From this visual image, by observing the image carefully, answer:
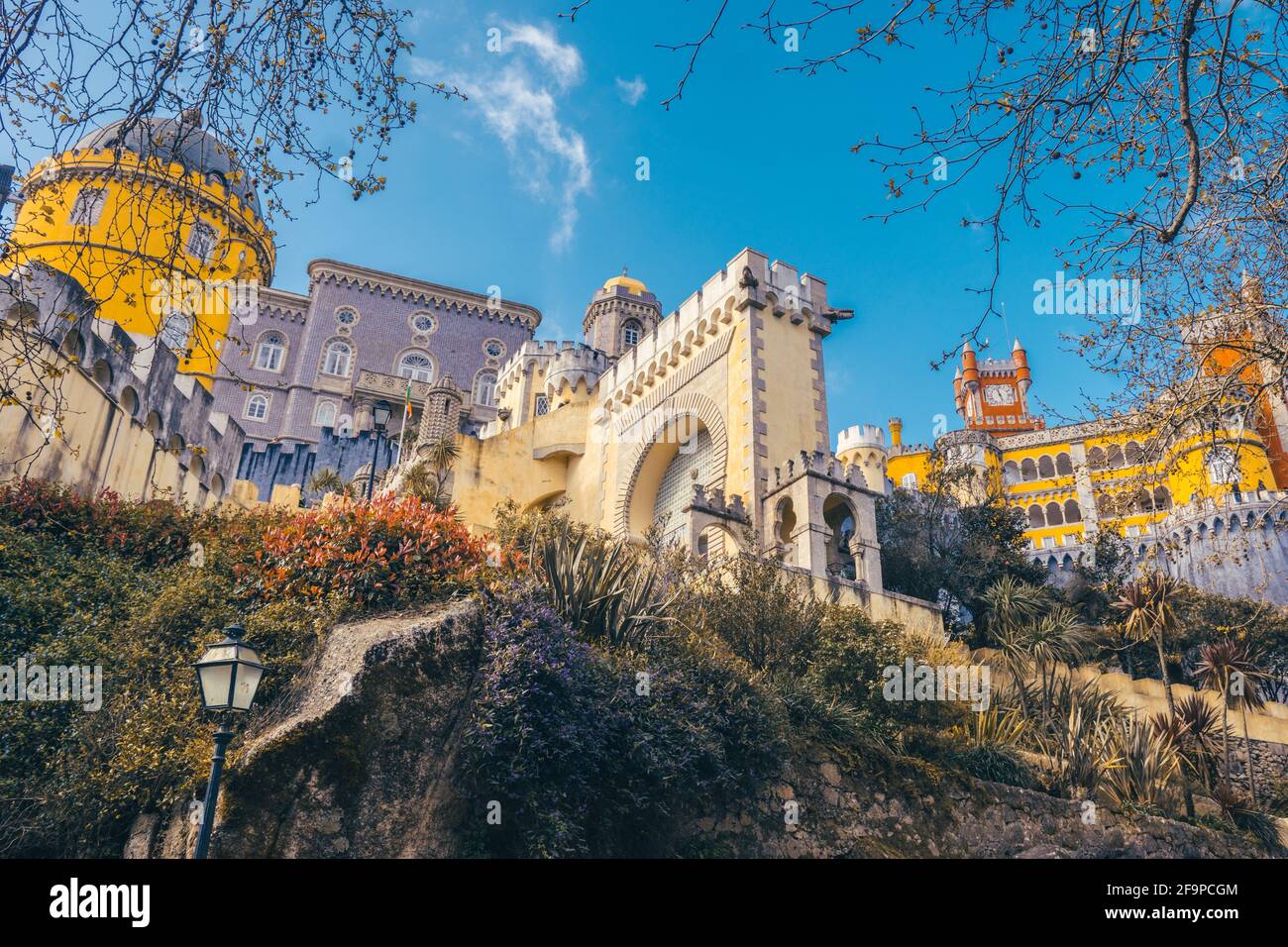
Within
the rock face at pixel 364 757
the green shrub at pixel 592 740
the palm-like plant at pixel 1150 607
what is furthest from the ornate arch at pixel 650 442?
the rock face at pixel 364 757

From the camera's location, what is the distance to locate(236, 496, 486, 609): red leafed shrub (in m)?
10.5

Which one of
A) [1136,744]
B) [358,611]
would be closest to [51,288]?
[358,611]

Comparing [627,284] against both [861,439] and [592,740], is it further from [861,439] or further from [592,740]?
[592,740]

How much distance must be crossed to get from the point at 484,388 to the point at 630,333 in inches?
344

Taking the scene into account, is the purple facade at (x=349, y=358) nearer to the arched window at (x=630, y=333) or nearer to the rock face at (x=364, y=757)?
the arched window at (x=630, y=333)

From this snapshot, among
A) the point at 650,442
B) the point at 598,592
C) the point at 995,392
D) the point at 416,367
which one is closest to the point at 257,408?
the point at 416,367

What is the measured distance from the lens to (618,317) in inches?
1556

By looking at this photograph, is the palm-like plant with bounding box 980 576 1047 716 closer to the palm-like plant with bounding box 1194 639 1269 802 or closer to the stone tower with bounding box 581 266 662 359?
the palm-like plant with bounding box 1194 639 1269 802

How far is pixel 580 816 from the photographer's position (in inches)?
335

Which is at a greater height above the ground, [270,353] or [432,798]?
[270,353]

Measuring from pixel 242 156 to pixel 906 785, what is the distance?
9621mm

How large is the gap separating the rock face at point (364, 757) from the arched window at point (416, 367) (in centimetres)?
3503
